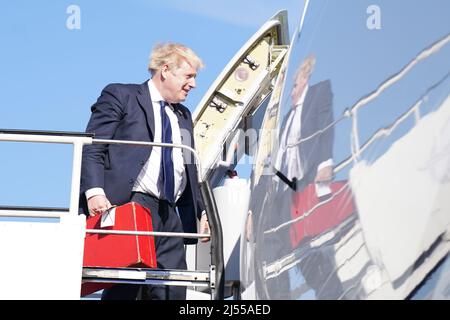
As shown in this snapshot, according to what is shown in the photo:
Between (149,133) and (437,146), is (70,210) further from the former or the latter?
(437,146)

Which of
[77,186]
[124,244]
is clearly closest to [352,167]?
[77,186]

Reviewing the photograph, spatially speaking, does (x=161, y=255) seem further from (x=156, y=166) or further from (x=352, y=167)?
(x=352, y=167)

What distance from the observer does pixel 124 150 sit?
225 inches

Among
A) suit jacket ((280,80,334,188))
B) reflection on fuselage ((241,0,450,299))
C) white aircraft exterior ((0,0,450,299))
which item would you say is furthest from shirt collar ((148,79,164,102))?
suit jacket ((280,80,334,188))

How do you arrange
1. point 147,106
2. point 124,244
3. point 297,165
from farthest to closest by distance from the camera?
1. point 147,106
2. point 124,244
3. point 297,165

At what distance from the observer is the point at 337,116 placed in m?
3.13

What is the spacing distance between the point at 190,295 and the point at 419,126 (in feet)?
12.5

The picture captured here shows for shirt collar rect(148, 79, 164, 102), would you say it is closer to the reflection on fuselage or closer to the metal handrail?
the metal handrail

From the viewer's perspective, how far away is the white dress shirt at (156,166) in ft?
18.5

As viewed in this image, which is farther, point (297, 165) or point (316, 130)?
point (297, 165)

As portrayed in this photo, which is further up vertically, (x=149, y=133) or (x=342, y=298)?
(x=149, y=133)

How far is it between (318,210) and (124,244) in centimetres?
253

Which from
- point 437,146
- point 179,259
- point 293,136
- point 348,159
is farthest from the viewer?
point 179,259

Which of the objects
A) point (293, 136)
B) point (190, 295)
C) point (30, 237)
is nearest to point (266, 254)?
point (293, 136)
